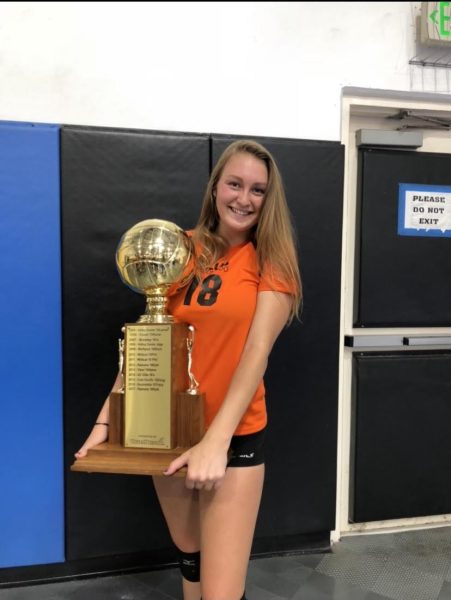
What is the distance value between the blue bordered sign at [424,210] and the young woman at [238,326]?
1.20 m

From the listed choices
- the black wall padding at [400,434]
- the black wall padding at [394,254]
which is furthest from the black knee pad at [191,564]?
the black wall padding at [394,254]

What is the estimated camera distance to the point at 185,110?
1853 millimetres

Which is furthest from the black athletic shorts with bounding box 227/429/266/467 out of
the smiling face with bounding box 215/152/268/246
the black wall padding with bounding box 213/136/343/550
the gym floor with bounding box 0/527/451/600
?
the gym floor with bounding box 0/527/451/600

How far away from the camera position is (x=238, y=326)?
1.10 metres

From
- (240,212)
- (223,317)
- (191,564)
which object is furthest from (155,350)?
(191,564)

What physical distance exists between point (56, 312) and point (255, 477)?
1.00 m

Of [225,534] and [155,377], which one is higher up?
[155,377]

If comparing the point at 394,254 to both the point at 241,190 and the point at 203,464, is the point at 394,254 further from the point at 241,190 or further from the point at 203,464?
the point at 203,464

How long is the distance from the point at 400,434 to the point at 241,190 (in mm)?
1550

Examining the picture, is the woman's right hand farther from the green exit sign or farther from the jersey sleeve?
the green exit sign

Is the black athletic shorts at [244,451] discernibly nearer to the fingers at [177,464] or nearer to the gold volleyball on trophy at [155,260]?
the fingers at [177,464]

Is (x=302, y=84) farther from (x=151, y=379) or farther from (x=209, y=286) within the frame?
(x=151, y=379)

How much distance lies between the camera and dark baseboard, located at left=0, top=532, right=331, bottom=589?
1.79m

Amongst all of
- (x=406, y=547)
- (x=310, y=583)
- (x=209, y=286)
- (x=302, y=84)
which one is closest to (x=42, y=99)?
(x=302, y=84)
